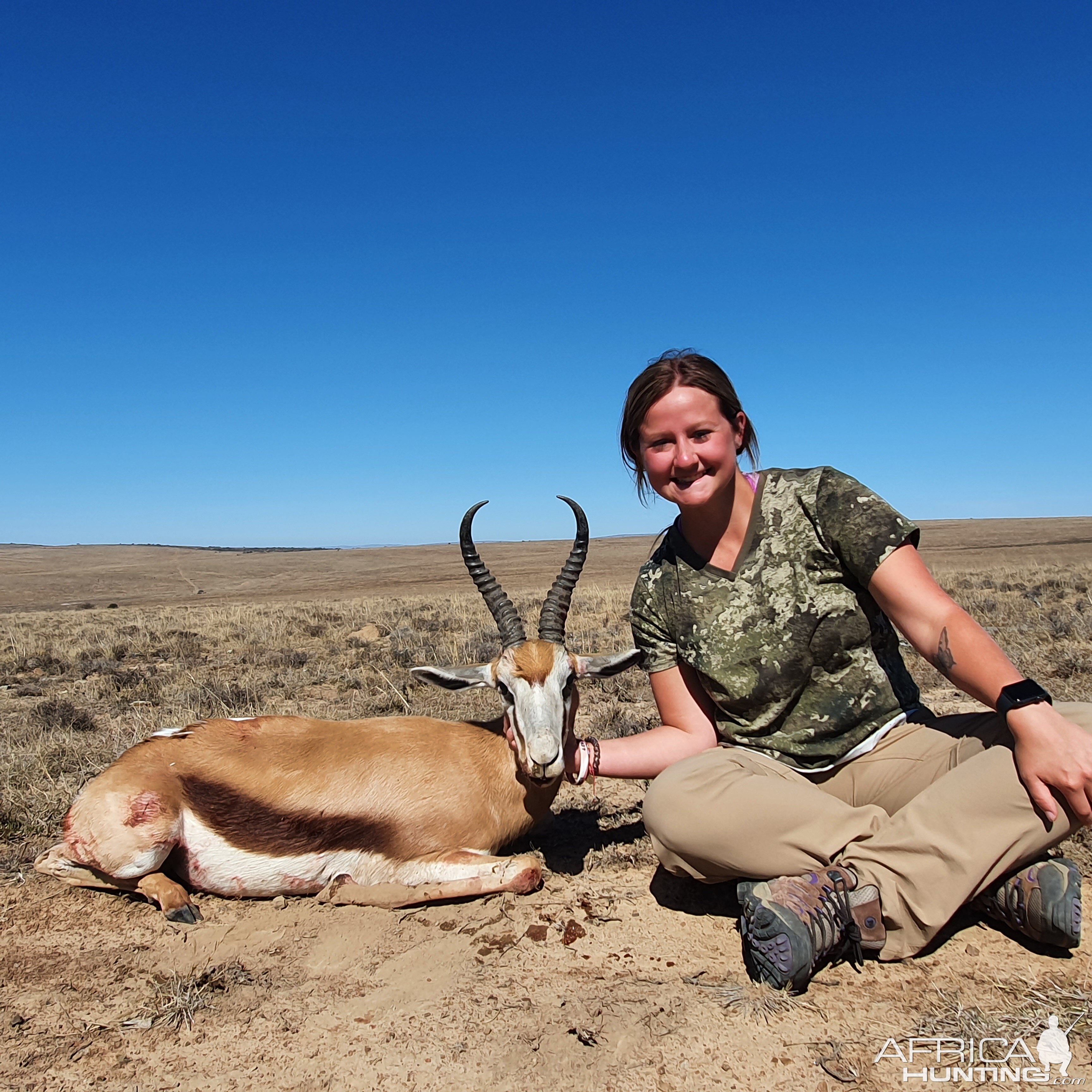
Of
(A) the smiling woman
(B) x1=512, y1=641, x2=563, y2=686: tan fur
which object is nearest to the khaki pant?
(A) the smiling woman

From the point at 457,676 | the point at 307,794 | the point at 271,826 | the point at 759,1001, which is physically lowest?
the point at 759,1001

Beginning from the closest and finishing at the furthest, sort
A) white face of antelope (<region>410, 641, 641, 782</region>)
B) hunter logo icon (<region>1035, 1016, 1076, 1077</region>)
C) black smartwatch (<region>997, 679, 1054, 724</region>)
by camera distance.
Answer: hunter logo icon (<region>1035, 1016, 1076, 1077</region>), black smartwatch (<region>997, 679, 1054, 724</region>), white face of antelope (<region>410, 641, 641, 782</region>)

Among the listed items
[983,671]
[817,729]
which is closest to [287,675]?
[817,729]

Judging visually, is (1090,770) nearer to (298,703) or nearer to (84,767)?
(84,767)

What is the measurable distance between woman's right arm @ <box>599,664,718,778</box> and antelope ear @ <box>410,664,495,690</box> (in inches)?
37.8

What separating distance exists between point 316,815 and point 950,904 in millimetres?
3242

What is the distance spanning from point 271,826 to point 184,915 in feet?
2.00

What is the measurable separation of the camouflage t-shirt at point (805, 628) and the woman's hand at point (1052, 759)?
86cm

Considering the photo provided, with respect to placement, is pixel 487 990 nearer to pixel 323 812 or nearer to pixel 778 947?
pixel 778 947

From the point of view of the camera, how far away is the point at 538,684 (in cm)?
432

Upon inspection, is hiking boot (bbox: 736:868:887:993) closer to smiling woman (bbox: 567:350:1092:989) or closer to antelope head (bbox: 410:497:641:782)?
smiling woman (bbox: 567:350:1092:989)

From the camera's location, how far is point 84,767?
6387 mm

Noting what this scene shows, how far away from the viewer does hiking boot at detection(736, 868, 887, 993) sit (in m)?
2.95

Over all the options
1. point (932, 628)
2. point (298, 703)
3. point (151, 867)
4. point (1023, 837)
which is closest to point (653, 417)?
point (932, 628)
